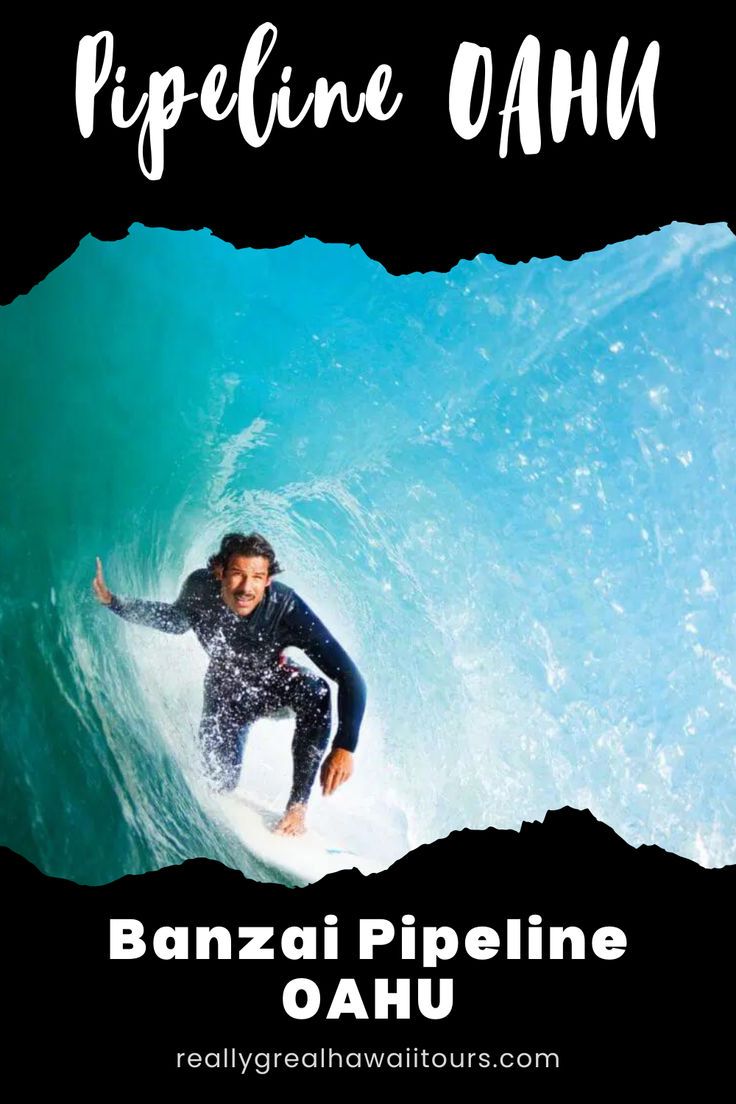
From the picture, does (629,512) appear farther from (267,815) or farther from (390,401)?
(267,815)

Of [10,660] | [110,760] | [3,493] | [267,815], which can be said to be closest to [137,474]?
[3,493]

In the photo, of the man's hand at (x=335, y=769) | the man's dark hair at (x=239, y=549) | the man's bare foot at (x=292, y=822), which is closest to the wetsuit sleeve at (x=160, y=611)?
the man's dark hair at (x=239, y=549)

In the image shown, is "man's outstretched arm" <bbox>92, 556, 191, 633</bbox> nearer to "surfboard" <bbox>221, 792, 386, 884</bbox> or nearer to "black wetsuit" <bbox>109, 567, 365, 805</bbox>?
"black wetsuit" <bbox>109, 567, 365, 805</bbox>

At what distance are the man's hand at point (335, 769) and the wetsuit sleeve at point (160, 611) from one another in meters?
0.92

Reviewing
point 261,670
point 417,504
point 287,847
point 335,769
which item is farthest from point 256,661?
point 417,504

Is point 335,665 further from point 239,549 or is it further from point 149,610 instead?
point 149,610

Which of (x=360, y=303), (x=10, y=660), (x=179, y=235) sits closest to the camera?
(x=10, y=660)

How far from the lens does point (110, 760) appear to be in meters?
3.93

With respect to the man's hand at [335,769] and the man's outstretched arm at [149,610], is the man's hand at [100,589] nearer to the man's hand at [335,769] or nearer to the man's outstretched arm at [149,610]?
the man's outstretched arm at [149,610]

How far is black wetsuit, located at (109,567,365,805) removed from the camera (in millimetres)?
3945

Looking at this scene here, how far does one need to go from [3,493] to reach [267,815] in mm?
2025

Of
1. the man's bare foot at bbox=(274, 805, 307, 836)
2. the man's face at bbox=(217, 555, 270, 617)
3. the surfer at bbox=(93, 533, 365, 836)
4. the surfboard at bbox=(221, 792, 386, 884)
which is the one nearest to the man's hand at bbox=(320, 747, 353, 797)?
the surfer at bbox=(93, 533, 365, 836)

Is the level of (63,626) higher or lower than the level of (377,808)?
higher

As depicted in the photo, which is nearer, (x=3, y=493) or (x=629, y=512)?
(x=3, y=493)
